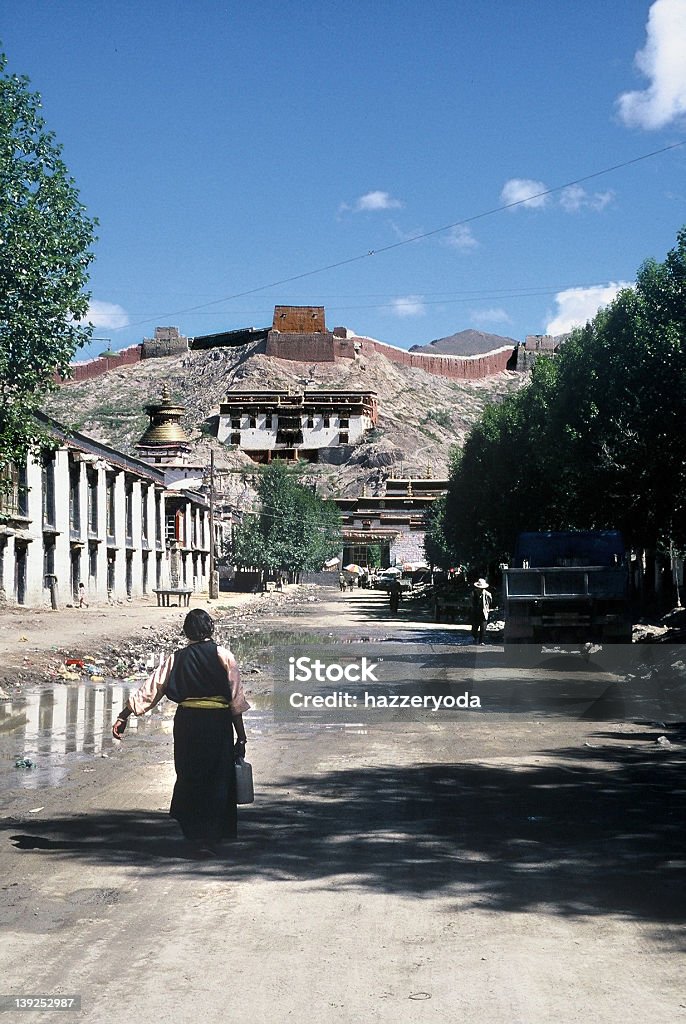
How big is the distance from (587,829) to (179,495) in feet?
224

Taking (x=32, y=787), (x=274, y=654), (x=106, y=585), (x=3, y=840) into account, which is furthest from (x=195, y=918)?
(x=106, y=585)

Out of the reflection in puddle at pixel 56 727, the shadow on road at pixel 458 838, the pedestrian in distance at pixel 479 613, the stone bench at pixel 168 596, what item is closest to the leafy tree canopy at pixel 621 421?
the pedestrian in distance at pixel 479 613

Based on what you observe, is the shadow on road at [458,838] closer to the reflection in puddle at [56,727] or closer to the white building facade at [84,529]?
the reflection in puddle at [56,727]

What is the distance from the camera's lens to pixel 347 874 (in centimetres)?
666

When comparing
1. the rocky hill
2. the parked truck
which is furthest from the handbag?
the rocky hill

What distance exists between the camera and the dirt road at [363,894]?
15.5ft

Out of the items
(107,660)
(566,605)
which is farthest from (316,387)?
(566,605)

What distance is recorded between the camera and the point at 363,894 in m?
6.21

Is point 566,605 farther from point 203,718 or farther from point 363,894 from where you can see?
point 363,894

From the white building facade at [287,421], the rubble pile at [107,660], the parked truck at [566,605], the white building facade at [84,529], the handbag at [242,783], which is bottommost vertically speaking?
the rubble pile at [107,660]

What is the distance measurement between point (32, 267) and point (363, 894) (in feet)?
58.9

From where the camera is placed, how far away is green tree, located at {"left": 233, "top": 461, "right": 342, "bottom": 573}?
8938 centimetres

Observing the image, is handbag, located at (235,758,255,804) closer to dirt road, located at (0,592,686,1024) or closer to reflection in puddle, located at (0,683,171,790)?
dirt road, located at (0,592,686,1024)

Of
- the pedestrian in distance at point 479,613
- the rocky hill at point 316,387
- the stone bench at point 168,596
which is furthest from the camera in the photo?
the rocky hill at point 316,387
